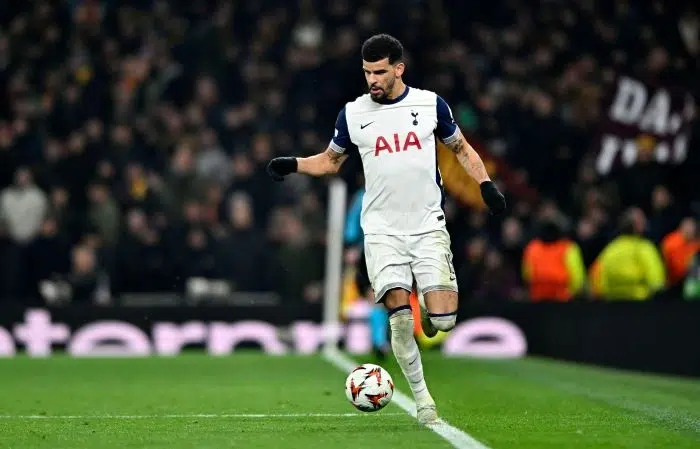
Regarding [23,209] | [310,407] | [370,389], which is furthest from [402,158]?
[23,209]

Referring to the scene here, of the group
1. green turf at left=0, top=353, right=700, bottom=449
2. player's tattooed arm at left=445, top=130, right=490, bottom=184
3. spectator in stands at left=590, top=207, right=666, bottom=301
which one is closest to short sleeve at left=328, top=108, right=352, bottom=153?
player's tattooed arm at left=445, top=130, right=490, bottom=184

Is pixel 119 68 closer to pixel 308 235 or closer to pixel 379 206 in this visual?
pixel 308 235

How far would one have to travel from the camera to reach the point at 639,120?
58.5 ft

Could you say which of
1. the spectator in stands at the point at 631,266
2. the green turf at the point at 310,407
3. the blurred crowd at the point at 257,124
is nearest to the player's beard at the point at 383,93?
the green turf at the point at 310,407

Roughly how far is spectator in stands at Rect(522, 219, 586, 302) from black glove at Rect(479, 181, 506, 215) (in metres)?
9.74

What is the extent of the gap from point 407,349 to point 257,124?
12.7 meters

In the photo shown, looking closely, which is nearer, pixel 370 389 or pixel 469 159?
pixel 370 389

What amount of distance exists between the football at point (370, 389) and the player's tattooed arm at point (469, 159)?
1.26 metres

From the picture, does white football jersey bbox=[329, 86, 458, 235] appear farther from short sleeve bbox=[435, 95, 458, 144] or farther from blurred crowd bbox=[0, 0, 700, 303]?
blurred crowd bbox=[0, 0, 700, 303]

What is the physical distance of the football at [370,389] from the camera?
27.6 feet

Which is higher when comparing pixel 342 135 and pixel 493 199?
pixel 342 135

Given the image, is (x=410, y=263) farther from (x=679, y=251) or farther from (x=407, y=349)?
(x=679, y=251)

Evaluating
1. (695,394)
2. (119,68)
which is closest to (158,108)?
(119,68)

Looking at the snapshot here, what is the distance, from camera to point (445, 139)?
858cm
